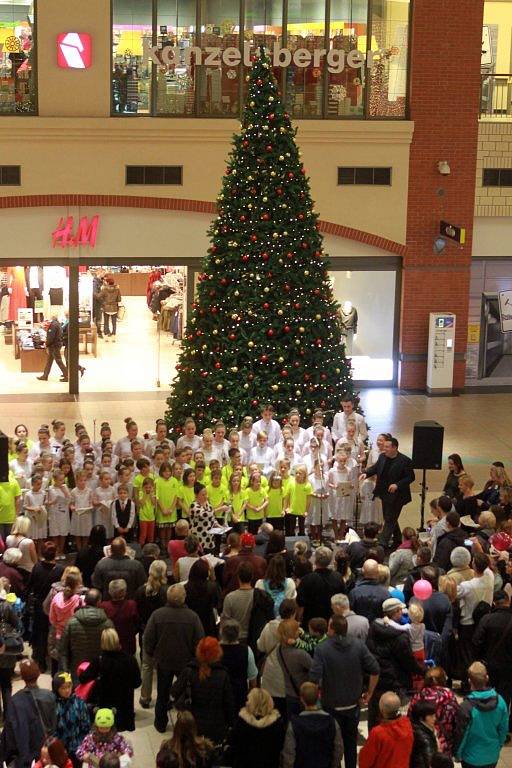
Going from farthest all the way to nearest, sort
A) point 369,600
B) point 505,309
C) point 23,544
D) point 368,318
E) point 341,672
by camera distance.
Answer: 1. point 505,309
2. point 368,318
3. point 23,544
4. point 369,600
5. point 341,672

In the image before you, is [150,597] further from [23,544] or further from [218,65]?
[218,65]

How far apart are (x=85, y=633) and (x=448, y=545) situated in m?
4.62

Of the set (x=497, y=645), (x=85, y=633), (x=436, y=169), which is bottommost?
(x=497, y=645)

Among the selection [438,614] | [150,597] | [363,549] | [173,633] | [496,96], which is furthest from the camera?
[496,96]

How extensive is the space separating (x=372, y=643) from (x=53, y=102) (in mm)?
16768

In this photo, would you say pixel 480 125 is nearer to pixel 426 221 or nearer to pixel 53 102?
pixel 426 221

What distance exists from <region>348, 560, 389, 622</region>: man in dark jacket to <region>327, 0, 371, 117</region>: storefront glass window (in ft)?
52.9

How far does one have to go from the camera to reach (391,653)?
1195 cm

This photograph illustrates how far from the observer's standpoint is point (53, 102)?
84.7ft

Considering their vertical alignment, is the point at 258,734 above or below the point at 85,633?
below

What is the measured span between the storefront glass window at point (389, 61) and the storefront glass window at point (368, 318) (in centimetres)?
355

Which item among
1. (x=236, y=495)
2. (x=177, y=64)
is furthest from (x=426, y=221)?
(x=236, y=495)

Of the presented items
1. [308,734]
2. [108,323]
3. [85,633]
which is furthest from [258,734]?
[108,323]

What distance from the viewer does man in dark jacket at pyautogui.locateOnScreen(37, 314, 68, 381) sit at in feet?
87.8
